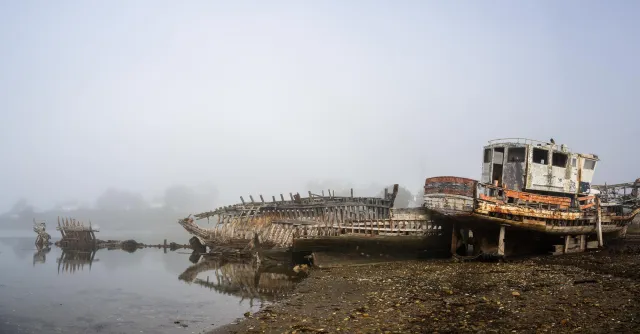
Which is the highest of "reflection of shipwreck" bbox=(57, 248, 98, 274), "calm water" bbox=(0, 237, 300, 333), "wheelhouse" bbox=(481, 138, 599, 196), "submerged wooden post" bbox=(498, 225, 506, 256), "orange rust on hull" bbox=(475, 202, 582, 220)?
"wheelhouse" bbox=(481, 138, 599, 196)

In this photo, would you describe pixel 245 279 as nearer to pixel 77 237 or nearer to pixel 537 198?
pixel 537 198

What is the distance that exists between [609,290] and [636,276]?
318 cm

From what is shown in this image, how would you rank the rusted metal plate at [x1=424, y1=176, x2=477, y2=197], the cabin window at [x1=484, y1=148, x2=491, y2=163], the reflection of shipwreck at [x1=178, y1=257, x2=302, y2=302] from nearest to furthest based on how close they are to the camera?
the reflection of shipwreck at [x1=178, y1=257, x2=302, y2=302]
the rusted metal plate at [x1=424, y1=176, x2=477, y2=197]
the cabin window at [x1=484, y1=148, x2=491, y2=163]

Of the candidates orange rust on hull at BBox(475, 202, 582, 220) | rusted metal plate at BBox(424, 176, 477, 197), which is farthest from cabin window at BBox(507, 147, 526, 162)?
rusted metal plate at BBox(424, 176, 477, 197)

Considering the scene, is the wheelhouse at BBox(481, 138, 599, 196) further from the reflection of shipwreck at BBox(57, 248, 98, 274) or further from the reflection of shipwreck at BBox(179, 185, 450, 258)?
the reflection of shipwreck at BBox(57, 248, 98, 274)

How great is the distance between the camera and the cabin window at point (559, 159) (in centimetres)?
2680

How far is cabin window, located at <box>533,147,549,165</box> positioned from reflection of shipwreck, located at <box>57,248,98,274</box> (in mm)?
33448

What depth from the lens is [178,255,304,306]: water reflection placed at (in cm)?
1992

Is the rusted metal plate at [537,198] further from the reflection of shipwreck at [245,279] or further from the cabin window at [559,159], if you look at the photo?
the reflection of shipwreck at [245,279]

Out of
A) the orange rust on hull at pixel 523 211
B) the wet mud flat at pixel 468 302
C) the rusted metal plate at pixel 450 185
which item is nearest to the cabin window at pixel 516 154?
the orange rust on hull at pixel 523 211

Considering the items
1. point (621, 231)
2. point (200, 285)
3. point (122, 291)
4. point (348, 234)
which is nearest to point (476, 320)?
point (348, 234)

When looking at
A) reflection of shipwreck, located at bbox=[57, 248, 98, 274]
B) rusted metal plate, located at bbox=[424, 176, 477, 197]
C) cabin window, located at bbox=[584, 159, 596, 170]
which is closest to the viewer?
rusted metal plate, located at bbox=[424, 176, 477, 197]

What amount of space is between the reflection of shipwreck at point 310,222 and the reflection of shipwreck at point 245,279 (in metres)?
2.57

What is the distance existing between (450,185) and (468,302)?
1328 centimetres
